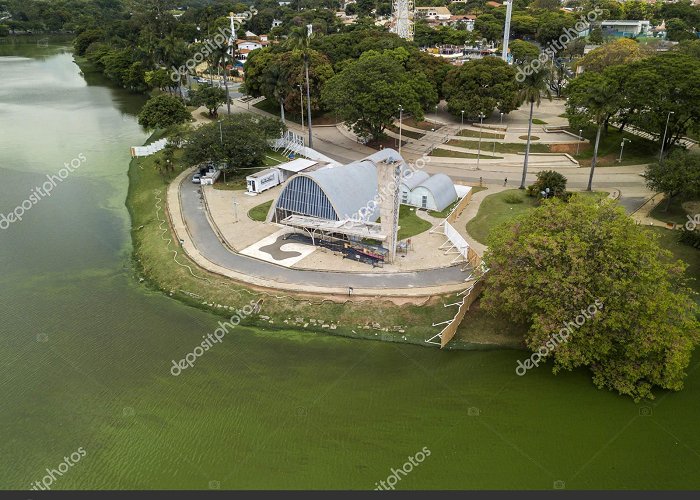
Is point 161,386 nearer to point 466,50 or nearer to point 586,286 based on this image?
point 586,286

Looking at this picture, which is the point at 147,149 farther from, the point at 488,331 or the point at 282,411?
the point at 488,331

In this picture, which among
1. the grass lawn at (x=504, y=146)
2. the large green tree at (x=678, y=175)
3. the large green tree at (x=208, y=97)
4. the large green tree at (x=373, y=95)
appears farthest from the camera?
the large green tree at (x=208, y=97)

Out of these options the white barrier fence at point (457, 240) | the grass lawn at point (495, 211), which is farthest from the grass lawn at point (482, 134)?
the white barrier fence at point (457, 240)

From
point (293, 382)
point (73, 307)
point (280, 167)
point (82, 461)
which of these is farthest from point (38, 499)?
point (280, 167)

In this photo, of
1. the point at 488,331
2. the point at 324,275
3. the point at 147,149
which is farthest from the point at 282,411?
the point at 147,149

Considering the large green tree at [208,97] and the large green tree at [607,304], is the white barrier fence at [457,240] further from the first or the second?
the large green tree at [208,97]

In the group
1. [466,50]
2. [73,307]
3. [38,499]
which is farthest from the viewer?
[466,50]
